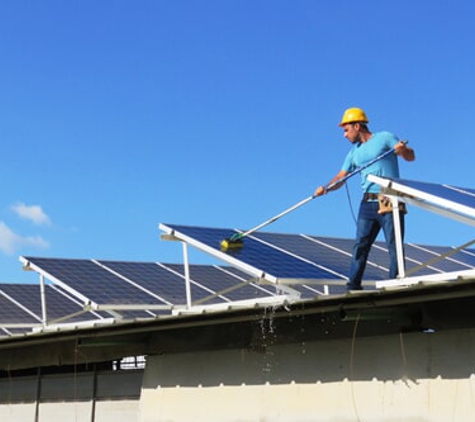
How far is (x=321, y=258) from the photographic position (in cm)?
1180

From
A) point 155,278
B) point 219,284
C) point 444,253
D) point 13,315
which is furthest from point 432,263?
point 13,315

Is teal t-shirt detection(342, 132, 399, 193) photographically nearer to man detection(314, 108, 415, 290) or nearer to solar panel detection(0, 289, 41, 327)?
man detection(314, 108, 415, 290)

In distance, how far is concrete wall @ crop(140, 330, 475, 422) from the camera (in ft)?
30.8

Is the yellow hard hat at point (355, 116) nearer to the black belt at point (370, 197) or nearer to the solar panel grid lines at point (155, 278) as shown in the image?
the black belt at point (370, 197)

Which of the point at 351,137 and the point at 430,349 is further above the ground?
the point at 351,137

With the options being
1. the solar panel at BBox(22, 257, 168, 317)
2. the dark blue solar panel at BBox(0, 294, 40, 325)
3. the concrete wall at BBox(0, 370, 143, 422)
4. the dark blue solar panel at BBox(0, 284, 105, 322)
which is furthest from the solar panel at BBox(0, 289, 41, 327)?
the solar panel at BBox(22, 257, 168, 317)

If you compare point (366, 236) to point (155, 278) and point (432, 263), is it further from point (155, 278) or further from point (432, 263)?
point (155, 278)

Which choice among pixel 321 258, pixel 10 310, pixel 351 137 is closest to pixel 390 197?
pixel 351 137

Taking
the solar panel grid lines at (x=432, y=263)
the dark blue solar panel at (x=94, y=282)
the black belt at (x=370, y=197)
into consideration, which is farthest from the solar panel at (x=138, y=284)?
the black belt at (x=370, y=197)

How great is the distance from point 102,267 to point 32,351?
205cm

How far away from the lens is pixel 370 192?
404 inches

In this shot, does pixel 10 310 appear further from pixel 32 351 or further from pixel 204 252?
pixel 204 252

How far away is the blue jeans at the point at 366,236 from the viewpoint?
10109 mm

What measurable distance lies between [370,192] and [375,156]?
0.42 m
